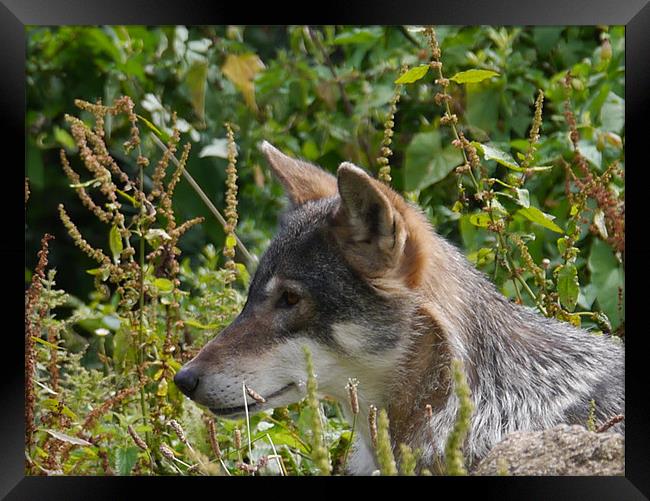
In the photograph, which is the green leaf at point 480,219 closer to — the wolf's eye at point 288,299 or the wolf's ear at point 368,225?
the wolf's ear at point 368,225

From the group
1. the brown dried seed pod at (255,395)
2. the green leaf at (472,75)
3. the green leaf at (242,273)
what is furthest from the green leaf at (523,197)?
the brown dried seed pod at (255,395)

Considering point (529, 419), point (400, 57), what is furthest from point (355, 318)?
point (400, 57)

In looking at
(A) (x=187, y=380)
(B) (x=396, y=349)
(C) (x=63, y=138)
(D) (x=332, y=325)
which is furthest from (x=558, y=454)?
(C) (x=63, y=138)

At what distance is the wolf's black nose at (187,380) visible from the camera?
10.8ft

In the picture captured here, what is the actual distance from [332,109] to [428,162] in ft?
4.94

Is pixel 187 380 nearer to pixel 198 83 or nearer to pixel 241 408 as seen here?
pixel 241 408

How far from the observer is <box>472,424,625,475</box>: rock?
118 inches

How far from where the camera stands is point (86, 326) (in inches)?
178

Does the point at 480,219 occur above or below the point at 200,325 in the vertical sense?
above

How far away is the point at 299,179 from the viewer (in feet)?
12.4

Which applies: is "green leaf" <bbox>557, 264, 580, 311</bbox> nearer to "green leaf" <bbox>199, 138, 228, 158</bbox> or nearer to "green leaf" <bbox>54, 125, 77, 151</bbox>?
"green leaf" <bbox>199, 138, 228, 158</bbox>

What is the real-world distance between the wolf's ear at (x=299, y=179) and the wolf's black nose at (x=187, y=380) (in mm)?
724

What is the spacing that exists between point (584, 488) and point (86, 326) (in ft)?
7.32
